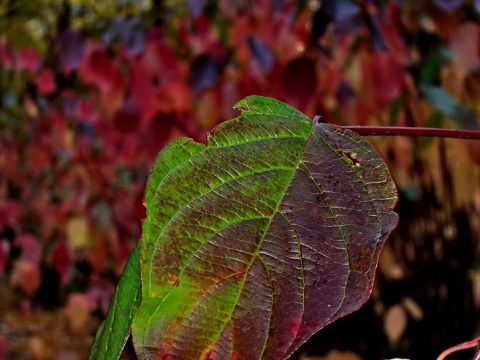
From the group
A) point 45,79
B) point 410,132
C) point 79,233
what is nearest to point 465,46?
point 410,132

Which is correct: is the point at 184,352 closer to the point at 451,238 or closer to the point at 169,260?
the point at 169,260

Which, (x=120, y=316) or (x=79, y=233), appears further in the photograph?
(x=79, y=233)

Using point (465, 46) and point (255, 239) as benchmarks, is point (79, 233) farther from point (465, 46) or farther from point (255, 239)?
point (255, 239)

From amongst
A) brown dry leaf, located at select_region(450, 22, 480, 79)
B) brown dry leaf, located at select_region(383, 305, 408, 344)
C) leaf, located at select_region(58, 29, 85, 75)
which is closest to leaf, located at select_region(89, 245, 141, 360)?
brown dry leaf, located at select_region(450, 22, 480, 79)

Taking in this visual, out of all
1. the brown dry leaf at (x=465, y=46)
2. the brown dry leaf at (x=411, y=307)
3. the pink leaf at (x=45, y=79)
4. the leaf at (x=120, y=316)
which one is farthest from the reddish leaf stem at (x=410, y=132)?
the pink leaf at (x=45, y=79)

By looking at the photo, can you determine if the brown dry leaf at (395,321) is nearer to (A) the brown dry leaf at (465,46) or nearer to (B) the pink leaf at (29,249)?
(A) the brown dry leaf at (465,46)
